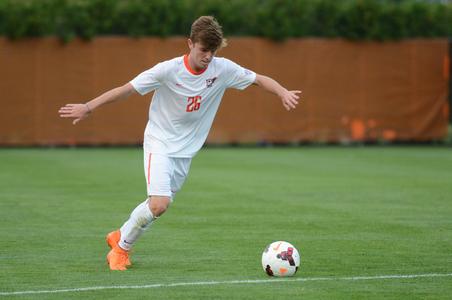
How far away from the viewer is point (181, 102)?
352 inches

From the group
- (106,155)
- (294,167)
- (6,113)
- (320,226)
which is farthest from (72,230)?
(6,113)

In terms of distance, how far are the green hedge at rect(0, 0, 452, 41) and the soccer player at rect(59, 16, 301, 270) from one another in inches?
725

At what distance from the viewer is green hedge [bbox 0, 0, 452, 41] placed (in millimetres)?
26984

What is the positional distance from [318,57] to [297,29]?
41.0 inches

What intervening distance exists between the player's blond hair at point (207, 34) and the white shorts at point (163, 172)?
1089 mm

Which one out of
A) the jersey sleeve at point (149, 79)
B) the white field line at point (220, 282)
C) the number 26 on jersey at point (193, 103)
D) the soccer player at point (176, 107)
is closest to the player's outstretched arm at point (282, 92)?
the soccer player at point (176, 107)

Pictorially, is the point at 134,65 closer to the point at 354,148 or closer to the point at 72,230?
the point at 354,148

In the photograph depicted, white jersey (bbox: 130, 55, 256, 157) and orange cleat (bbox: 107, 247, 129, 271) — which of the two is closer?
orange cleat (bbox: 107, 247, 129, 271)

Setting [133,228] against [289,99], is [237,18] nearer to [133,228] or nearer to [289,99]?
[289,99]

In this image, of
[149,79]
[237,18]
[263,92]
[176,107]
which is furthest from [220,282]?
[237,18]

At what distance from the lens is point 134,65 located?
27.5 metres

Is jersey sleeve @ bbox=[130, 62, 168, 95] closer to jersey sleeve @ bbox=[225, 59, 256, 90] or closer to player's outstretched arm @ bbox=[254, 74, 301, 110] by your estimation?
jersey sleeve @ bbox=[225, 59, 256, 90]

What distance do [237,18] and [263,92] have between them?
7.77 ft

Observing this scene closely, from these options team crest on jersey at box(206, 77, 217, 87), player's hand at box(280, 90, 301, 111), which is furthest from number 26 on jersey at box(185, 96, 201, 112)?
player's hand at box(280, 90, 301, 111)
